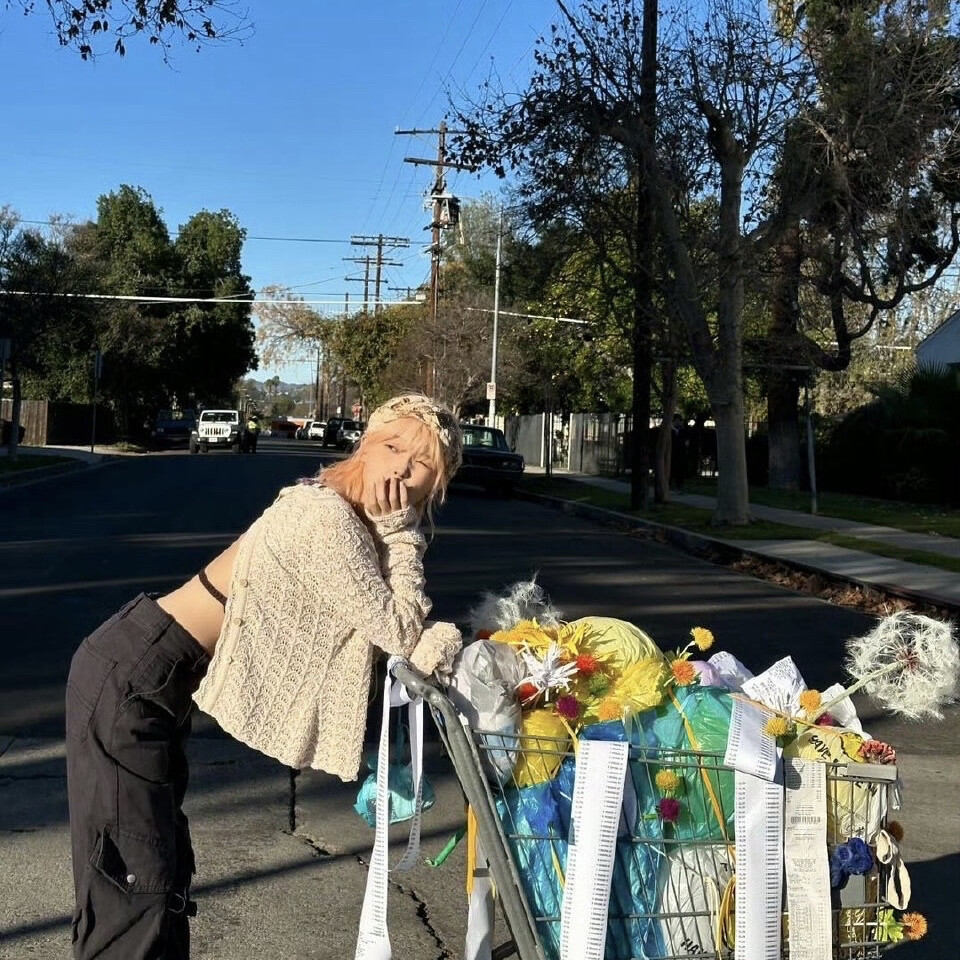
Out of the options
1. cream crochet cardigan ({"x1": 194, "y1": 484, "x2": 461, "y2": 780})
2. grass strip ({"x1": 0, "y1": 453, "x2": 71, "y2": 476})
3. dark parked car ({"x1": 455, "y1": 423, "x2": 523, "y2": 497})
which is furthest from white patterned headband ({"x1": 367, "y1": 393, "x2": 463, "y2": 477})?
dark parked car ({"x1": 455, "y1": 423, "x2": 523, "y2": 497})

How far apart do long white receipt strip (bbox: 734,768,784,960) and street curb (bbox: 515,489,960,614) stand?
10.4 meters

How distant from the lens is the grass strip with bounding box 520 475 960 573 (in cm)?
1658

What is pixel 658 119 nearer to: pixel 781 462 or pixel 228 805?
pixel 781 462

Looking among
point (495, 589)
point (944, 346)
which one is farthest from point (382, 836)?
point (944, 346)

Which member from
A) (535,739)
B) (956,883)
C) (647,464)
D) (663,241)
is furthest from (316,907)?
(647,464)

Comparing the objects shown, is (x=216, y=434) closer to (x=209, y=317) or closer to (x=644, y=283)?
(x=209, y=317)

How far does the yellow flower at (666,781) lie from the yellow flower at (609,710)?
6.1 inches

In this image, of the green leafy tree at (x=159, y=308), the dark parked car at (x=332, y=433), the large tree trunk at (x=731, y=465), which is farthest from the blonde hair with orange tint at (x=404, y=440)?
the dark parked car at (x=332, y=433)

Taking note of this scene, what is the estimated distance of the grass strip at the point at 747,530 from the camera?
16578 mm

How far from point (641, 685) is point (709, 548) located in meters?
16.0

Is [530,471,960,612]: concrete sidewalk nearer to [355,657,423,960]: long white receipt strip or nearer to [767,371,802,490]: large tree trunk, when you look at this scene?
[767,371,802,490]: large tree trunk

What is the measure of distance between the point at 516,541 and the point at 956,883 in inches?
517

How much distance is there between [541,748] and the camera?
300cm

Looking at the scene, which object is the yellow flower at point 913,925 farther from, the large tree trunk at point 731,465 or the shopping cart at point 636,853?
the large tree trunk at point 731,465
